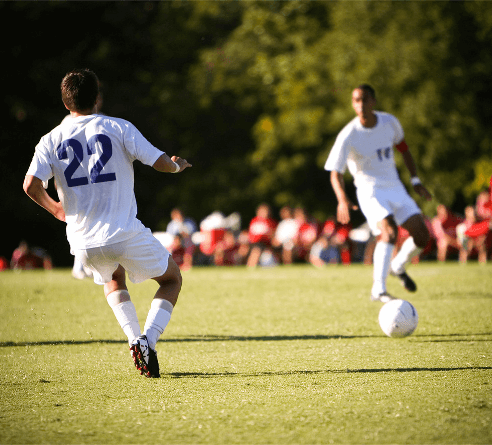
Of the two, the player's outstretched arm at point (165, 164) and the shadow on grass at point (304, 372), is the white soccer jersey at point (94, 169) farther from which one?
the shadow on grass at point (304, 372)

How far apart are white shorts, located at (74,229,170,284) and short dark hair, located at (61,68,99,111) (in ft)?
3.23

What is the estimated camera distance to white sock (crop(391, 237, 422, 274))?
8484 millimetres

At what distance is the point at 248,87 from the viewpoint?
112 feet

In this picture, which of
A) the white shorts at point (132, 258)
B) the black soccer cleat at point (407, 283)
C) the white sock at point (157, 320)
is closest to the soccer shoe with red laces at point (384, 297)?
the black soccer cleat at point (407, 283)

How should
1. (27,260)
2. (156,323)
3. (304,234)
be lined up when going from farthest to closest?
1. (27,260)
2. (304,234)
3. (156,323)

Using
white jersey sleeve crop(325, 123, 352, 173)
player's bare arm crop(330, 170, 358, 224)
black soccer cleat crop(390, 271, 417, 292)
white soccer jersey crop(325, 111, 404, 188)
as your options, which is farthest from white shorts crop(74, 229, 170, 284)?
black soccer cleat crop(390, 271, 417, 292)

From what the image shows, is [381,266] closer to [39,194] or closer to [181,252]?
[39,194]

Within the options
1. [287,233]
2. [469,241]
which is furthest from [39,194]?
[287,233]

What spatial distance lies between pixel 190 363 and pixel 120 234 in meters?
1.34

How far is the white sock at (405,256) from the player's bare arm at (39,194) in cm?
474

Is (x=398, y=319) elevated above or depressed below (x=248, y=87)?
below

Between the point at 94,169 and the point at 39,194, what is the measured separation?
17.2 inches

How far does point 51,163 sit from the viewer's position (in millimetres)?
4805

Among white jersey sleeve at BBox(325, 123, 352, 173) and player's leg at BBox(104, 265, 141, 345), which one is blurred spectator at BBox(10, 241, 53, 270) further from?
player's leg at BBox(104, 265, 141, 345)
